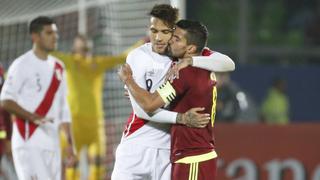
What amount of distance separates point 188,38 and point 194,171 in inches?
37.1

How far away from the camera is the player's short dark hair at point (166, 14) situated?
8.30m

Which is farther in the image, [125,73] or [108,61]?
[108,61]

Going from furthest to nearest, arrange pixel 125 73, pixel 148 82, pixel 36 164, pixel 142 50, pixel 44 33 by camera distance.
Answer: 1. pixel 44 33
2. pixel 36 164
3. pixel 142 50
4. pixel 148 82
5. pixel 125 73

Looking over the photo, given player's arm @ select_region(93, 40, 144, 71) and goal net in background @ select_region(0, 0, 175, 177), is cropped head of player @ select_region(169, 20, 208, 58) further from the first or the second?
player's arm @ select_region(93, 40, 144, 71)

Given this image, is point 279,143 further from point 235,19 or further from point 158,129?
point 235,19

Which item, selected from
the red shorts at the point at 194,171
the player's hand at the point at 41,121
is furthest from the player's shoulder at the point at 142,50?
the player's hand at the point at 41,121

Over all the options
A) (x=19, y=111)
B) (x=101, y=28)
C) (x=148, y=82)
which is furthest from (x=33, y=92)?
(x=101, y=28)

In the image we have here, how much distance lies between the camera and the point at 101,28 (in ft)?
49.0

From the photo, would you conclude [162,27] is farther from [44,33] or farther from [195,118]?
[44,33]

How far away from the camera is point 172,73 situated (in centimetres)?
794

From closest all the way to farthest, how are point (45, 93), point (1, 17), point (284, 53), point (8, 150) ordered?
point (45, 93), point (8, 150), point (1, 17), point (284, 53)

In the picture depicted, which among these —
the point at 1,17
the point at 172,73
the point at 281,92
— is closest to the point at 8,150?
the point at 1,17

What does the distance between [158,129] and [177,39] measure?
72 centimetres

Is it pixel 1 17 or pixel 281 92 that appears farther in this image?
pixel 281 92
